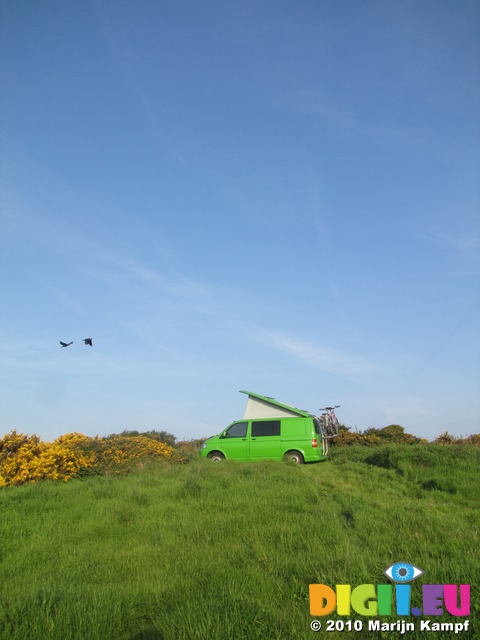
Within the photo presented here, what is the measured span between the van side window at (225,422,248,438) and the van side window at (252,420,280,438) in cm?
36

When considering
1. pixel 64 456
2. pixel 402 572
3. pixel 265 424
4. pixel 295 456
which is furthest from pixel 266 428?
pixel 402 572

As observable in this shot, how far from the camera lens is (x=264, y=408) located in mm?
19859

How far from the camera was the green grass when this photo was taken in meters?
3.50

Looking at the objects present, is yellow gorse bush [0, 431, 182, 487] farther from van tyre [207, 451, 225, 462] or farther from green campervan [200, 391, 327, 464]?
green campervan [200, 391, 327, 464]

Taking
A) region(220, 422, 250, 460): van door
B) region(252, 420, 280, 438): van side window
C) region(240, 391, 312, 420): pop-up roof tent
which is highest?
region(240, 391, 312, 420): pop-up roof tent

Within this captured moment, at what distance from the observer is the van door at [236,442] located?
1617 centimetres

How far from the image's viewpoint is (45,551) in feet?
18.9

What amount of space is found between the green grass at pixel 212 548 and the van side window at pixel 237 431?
18.5 feet

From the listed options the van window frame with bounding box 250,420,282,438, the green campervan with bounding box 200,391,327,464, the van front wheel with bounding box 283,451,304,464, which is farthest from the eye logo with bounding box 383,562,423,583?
the van window frame with bounding box 250,420,282,438

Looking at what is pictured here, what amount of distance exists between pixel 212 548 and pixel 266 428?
10.9 meters

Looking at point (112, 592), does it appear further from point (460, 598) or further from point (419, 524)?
point (419, 524)

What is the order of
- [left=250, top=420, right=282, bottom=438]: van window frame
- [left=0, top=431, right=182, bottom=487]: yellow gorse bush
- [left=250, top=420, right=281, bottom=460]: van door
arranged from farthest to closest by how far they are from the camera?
[left=250, top=420, right=282, bottom=438]: van window frame → [left=250, top=420, right=281, bottom=460]: van door → [left=0, top=431, right=182, bottom=487]: yellow gorse bush

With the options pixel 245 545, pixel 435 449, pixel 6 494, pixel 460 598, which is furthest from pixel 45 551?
pixel 435 449

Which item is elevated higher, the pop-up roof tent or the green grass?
the pop-up roof tent
